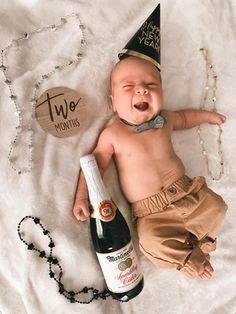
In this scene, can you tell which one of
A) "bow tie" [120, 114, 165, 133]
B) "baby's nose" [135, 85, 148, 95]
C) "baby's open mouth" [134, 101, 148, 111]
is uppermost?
"baby's nose" [135, 85, 148, 95]

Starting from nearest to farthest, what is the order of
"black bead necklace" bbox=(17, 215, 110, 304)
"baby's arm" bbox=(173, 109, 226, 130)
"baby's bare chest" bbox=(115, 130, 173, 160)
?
"black bead necklace" bbox=(17, 215, 110, 304), "baby's bare chest" bbox=(115, 130, 173, 160), "baby's arm" bbox=(173, 109, 226, 130)

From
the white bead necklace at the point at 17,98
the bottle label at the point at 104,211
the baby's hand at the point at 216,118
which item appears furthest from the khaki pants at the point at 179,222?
the white bead necklace at the point at 17,98

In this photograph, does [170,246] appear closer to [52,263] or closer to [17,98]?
[52,263]

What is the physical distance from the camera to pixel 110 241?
3.27ft

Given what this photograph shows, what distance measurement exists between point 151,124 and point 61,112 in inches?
9.4

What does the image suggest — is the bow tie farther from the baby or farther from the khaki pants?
the khaki pants

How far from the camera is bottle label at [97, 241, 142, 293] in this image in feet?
3.19

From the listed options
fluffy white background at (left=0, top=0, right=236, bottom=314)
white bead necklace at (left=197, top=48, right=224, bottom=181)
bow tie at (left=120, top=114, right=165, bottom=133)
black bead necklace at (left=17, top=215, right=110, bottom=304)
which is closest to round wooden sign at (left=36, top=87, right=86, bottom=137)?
fluffy white background at (left=0, top=0, right=236, bottom=314)

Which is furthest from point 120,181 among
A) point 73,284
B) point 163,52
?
point 163,52

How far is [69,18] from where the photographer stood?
110 cm

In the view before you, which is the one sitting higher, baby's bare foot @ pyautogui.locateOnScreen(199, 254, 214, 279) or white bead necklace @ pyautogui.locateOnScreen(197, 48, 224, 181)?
white bead necklace @ pyautogui.locateOnScreen(197, 48, 224, 181)

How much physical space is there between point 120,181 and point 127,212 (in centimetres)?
9

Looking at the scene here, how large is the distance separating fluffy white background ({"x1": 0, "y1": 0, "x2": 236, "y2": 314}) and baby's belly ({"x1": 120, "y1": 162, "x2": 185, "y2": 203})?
0.04 metres

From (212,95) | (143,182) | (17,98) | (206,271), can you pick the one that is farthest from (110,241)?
(212,95)
